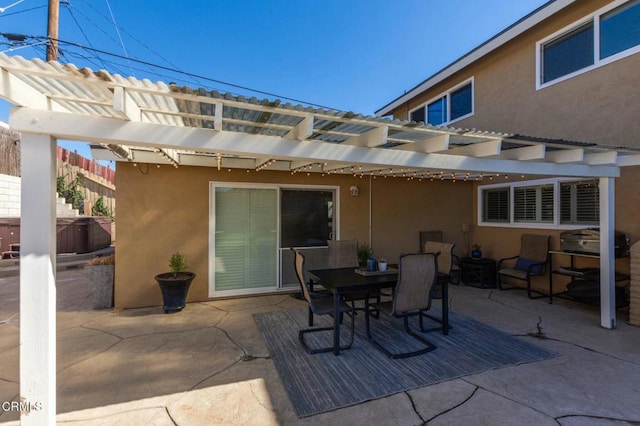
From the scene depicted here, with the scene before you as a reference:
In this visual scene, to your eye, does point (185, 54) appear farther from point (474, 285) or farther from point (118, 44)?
point (474, 285)

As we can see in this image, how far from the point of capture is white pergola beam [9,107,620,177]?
2150 mm

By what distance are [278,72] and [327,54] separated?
2.19 meters

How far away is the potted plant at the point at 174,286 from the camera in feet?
15.9

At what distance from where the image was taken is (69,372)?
122 inches

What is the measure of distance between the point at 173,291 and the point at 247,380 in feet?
8.29

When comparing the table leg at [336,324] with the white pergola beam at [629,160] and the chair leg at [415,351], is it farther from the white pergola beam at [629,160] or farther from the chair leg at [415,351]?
the white pergola beam at [629,160]

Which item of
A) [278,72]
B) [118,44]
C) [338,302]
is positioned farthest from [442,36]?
[338,302]

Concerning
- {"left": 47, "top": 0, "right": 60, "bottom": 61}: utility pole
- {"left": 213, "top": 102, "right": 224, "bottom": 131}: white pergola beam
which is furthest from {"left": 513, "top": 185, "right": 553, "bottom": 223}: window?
{"left": 47, "top": 0, "right": 60, "bottom": 61}: utility pole

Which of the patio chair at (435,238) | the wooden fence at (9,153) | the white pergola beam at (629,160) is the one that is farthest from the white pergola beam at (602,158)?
the wooden fence at (9,153)

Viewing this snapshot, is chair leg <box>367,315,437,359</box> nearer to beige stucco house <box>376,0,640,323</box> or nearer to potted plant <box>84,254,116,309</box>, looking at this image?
beige stucco house <box>376,0,640,323</box>

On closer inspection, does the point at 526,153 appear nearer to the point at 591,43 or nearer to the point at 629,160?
the point at 629,160

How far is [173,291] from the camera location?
4875mm

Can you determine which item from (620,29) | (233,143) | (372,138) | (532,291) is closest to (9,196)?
(233,143)

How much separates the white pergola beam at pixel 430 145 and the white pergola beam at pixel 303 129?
4.87ft
